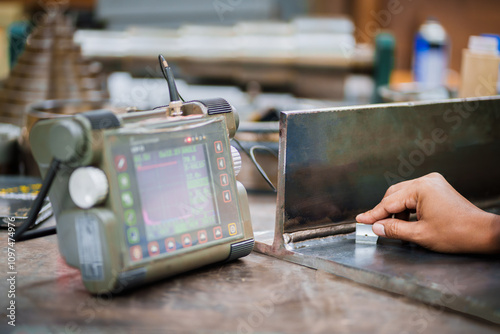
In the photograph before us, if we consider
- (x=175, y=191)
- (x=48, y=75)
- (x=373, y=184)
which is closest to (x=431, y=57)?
(x=48, y=75)

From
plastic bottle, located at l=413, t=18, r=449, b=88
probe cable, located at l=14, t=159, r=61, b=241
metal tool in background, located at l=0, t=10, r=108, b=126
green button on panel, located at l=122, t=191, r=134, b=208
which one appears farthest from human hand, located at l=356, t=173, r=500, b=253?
plastic bottle, located at l=413, t=18, r=449, b=88

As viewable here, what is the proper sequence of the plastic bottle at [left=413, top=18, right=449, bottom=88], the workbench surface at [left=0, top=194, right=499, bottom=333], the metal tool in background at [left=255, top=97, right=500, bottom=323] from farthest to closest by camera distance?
1. the plastic bottle at [left=413, top=18, right=449, bottom=88]
2. the metal tool in background at [left=255, top=97, right=500, bottom=323]
3. the workbench surface at [left=0, top=194, right=499, bottom=333]

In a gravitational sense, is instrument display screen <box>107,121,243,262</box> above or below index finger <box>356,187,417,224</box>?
above

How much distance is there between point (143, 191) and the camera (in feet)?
2.95

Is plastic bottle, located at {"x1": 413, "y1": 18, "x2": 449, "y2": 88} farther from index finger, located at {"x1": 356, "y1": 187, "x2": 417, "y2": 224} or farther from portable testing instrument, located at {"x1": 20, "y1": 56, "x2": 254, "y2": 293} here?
portable testing instrument, located at {"x1": 20, "y1": 56, "x2": 254, "y2": 293}

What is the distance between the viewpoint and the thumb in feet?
3.58

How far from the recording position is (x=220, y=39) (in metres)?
3.76

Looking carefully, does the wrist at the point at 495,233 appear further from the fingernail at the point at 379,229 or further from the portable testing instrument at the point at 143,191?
the portable testing instrument at the point at 143,191

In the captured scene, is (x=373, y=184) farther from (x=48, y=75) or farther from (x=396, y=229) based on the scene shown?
(x=48, y=75)

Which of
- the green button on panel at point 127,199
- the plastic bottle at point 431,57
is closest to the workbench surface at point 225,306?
the green button on panel at point 127,199

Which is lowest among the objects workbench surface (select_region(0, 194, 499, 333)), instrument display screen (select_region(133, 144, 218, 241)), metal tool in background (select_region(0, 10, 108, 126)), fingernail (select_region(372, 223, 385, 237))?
workbench surface (select_region(0, 194, 499, 333))

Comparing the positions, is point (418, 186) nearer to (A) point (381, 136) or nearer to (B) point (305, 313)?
(A) point (381, 136)

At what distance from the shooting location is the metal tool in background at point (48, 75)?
203 centimetres

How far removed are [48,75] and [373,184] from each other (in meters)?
1.33
